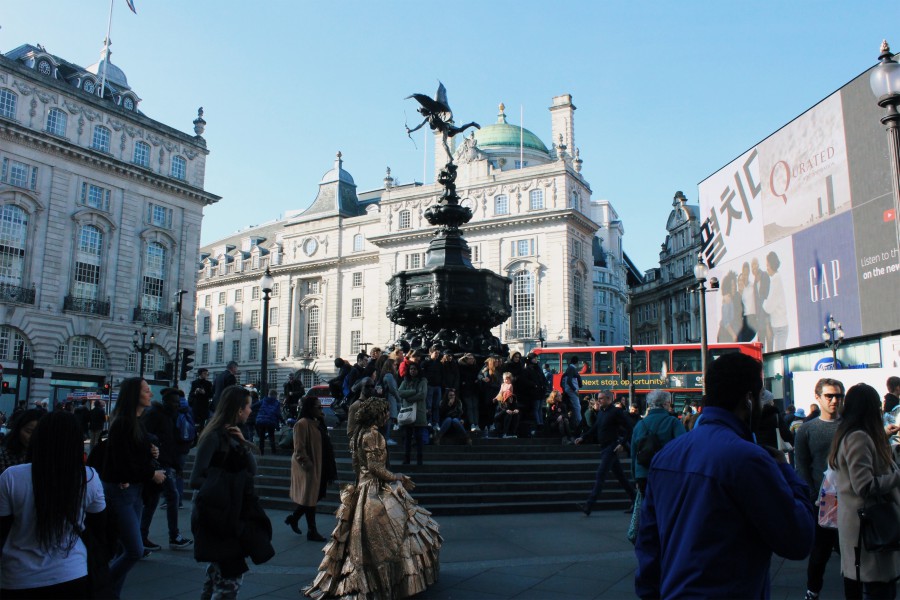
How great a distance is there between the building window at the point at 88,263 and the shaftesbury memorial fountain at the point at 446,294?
33.0 m

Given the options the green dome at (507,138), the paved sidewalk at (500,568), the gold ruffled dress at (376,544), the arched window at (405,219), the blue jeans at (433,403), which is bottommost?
the paved sidewalk at (500,568)

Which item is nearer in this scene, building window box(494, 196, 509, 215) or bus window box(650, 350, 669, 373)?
bus window box(650, 350, 669, 373)

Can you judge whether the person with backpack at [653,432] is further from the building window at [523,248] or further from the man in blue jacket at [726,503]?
the building window at [523,248]

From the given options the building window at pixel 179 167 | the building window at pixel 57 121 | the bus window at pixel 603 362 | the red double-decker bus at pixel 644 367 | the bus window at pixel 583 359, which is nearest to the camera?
the red double-decker bus at pixel 644 367

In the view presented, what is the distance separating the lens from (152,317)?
46625 mm

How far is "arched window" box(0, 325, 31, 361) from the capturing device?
128ft

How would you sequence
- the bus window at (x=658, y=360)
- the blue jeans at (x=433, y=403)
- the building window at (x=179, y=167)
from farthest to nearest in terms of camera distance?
the building window at (x=179, y=167), the bus window at (x=658, y=360), the blue jeans at (x=433, y=403)

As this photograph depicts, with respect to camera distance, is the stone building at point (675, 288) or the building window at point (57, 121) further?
the stone building at point (675, 288)

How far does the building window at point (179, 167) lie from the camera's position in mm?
49562

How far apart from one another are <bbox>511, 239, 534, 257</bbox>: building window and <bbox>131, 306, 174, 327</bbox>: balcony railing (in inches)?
1081

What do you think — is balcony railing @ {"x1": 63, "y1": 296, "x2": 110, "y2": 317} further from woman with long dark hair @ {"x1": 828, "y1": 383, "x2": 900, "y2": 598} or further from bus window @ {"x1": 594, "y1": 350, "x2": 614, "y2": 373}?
woman with long dark hair @ {"x1": 828, "y1": 383, "x2": 900, "y2": 598}

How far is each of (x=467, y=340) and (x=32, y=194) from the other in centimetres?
3507

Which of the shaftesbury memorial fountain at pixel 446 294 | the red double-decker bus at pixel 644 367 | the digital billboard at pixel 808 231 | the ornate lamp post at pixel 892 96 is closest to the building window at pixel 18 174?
the red double-decker bus at pixel 644 367

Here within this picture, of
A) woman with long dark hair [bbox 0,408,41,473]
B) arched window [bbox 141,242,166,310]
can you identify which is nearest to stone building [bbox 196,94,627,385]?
arched window [bbox 141,242,166,310]
